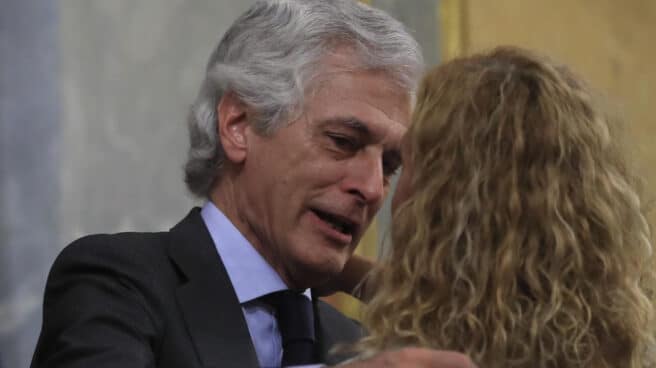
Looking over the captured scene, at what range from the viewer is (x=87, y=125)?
108 inches

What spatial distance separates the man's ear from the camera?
2281 mm

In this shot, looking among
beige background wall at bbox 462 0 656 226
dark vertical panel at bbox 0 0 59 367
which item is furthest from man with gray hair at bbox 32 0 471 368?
beige background wall at bbox 462 0 656 226

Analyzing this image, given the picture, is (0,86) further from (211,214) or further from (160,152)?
(211,214)

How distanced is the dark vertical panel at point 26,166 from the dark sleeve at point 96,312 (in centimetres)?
65

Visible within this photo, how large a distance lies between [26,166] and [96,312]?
0.87m

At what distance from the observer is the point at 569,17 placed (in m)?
3.78

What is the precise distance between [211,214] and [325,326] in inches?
12.7

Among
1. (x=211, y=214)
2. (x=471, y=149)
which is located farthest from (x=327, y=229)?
(x=471, y=149)

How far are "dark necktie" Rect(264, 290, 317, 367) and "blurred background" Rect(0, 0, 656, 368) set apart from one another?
672 mm

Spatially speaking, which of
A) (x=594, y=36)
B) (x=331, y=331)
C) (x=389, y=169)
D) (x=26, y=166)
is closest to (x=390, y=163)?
(x=389, y=169)

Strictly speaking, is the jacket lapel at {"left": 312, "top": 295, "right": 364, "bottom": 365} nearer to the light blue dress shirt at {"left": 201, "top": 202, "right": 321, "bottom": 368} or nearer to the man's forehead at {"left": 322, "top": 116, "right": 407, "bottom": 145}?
the light blue dress shirt at {"left": 201, "top": 202, "right": 321, "bottom": 368}

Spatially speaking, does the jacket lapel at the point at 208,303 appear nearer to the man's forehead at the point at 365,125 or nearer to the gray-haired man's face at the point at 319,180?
the gray-haired man's face at the point at 319,180

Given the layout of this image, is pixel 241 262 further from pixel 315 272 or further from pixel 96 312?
Result: pixel 96 312

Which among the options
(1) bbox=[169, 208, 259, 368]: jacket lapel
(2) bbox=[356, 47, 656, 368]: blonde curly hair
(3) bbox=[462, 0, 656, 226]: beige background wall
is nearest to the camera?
(2) bbox=[356, 47, 656, 368]: blonde curly hair
